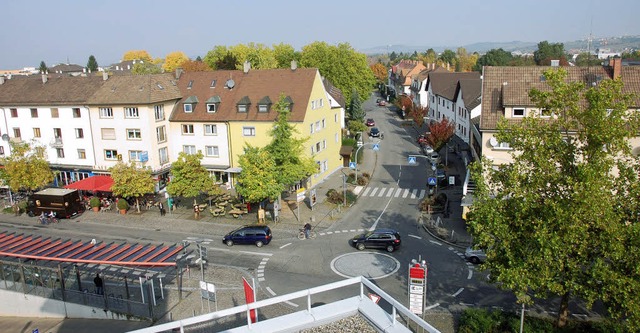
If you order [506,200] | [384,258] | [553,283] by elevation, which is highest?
[506,200]

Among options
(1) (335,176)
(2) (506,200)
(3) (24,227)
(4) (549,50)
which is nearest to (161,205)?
(3) (24,227)

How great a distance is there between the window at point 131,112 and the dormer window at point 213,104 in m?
6.55

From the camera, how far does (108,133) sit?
49750mm

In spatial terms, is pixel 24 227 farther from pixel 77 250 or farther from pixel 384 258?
pixel 384 258

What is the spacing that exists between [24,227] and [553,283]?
40357mm

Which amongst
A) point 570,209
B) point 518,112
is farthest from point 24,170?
point 570,209

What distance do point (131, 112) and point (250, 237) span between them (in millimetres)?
20679

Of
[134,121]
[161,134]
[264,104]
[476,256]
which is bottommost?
[476,256]

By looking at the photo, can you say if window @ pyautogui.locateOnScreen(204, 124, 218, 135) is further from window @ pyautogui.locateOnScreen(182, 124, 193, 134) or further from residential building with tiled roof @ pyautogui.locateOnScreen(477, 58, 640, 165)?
residential building with tiled roof @ pyautogui.locateOnScreen(477, 58, 640, 165)

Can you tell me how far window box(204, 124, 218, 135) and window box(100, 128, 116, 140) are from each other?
8.83m

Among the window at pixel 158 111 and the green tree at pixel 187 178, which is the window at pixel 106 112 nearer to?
the window at pixel 158 111

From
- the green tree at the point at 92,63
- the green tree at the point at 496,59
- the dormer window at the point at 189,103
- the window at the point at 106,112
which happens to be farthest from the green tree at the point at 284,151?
the green tree at the point at 92,63

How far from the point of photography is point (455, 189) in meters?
48.3

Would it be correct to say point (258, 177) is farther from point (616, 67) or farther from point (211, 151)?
point (616, 67)
